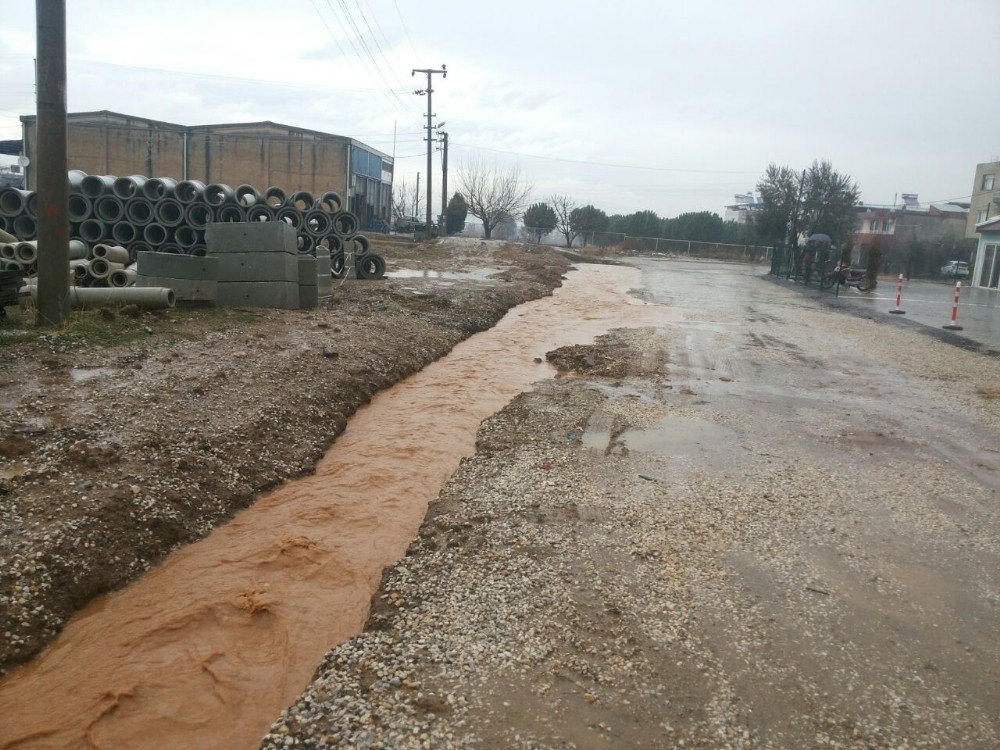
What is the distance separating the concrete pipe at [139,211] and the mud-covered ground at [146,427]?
217 inches

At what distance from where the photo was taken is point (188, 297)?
12.4m

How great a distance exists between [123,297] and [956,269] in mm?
53455

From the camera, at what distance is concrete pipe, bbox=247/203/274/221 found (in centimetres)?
1755

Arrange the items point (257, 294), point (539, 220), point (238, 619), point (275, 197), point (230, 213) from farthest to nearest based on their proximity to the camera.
Result: point (539, 220), point (275, 197), point (230, 213), point (257, 294), point (238, 619)

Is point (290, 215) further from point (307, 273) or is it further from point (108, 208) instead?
point (307, 273)

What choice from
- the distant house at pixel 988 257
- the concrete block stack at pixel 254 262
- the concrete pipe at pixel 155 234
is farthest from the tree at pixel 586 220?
the concrete block stack at pixel 254 262

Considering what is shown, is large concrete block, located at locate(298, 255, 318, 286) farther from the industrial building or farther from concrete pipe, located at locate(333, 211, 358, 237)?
the industrial building

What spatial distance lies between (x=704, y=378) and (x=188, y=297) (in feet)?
27.5

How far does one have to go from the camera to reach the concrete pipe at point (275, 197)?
62.3ft

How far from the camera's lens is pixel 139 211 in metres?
16.3

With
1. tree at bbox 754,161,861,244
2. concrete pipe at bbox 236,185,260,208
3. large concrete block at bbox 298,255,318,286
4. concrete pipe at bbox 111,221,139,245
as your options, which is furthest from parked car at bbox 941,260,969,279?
concrete pipe at bbox 111,221,139,245

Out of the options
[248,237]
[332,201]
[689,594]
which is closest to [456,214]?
[332,201]

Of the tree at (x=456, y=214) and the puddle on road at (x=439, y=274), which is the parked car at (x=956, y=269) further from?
the puddle on road at (x=439, y=274)

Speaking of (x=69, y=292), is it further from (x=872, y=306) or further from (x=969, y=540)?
(x=872, y=306)
